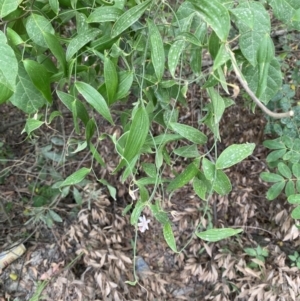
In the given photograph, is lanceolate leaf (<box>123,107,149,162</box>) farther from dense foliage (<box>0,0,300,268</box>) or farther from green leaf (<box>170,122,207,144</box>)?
green leaf (<box>170,122,207,144</box>)

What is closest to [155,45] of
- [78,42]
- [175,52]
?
[175,52]

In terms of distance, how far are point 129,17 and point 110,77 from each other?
0.35 feet

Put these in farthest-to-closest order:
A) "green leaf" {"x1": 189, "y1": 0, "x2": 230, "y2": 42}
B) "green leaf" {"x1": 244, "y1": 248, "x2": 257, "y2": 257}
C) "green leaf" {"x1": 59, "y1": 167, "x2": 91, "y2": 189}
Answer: "green leaf" {"x1": 244, "y1": 248, "x2": 257, "y2": 257} < "green leaf" {"x1": 59, "y1": 167, "x2": 91, "y2": 189} < "green leaf" {"x1": 189, "y1": 0, "x2": 230, "y2": 42}

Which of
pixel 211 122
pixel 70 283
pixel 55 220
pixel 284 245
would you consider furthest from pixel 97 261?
pixel 211 122

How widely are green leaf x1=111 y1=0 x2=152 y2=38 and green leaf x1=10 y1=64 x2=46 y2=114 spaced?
0.59 ft

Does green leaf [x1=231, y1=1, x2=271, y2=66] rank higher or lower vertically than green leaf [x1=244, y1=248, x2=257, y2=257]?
higher

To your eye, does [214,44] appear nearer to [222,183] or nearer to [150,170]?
[222,183]

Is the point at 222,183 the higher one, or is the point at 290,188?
the point at 222,183

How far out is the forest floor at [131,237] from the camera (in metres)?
1.70

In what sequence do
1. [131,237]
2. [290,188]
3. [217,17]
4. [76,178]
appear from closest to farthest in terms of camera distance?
1. [217,17]
2. [76,178]
3. [290,188]
4. [131,237]

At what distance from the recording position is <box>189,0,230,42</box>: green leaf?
48 cm

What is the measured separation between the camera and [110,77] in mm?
672

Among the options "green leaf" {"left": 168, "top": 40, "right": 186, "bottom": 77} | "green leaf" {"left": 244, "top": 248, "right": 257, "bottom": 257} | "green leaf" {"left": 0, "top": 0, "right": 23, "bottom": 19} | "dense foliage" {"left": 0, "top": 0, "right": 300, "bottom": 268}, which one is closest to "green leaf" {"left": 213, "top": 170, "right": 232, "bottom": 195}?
"dense foliage" {"left": 0, "top": 0, "right": 300, "bottom": 268}

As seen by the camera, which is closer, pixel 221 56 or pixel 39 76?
pixel 221 56
